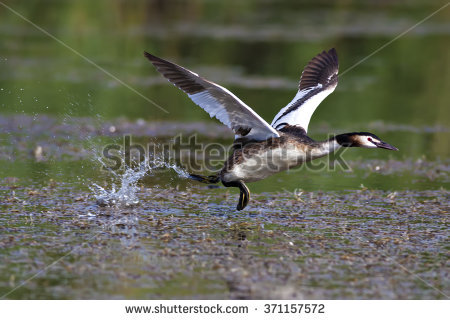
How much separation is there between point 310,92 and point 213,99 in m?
2.58

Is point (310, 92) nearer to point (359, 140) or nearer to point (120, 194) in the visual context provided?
point (359, 140)

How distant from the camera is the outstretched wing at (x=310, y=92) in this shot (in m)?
9.66

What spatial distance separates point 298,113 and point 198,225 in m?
2.60

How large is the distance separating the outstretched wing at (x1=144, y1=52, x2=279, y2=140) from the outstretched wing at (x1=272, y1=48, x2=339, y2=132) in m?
1.10

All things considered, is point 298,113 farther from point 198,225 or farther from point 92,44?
point 92,44

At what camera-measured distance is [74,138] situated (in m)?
12.5

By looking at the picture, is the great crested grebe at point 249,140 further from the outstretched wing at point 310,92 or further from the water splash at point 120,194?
the water splash at point 120,194

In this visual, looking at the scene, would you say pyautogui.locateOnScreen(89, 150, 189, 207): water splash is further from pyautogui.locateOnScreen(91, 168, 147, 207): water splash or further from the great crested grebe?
the great crested grebe

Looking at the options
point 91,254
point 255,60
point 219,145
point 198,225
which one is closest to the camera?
point 91,254

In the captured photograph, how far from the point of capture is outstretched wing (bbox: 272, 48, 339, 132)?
966 centimetres

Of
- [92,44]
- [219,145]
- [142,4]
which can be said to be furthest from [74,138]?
[142,4]

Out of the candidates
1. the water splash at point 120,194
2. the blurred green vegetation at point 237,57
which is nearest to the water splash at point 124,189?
the water splash at point 120,194

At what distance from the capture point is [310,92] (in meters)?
10.4

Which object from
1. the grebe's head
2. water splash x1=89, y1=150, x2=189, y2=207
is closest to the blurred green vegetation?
the grebe's head
